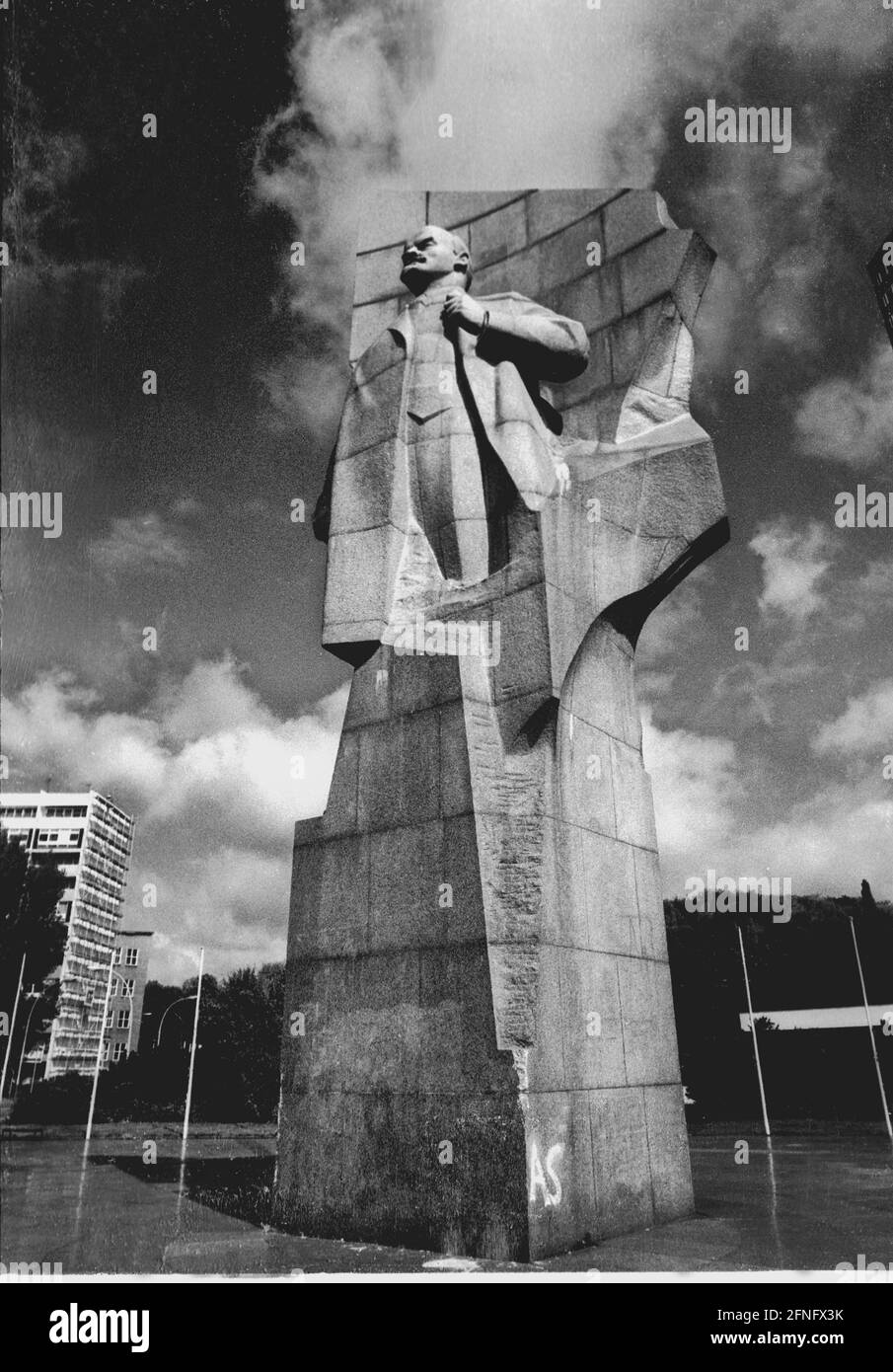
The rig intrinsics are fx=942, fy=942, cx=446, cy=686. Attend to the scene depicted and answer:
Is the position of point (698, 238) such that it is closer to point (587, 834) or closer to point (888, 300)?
point (888, 300)

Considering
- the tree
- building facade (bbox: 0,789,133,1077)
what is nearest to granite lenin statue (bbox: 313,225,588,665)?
building facade (bbox: 0,789,133,1077)

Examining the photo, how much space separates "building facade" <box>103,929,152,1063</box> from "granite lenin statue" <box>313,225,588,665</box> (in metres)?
A: 32.4

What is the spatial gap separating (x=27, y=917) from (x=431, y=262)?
20.4 m

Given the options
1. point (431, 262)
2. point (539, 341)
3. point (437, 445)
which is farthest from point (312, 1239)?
point (431, 262)

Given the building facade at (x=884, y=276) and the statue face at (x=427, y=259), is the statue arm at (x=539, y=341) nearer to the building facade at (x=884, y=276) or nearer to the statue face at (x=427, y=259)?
the statue face at (x=427, y=259)

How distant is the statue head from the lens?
10305 millimetres

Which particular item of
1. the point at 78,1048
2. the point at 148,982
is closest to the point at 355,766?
the point at 148,982

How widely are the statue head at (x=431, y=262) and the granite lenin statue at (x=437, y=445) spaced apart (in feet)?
0.05

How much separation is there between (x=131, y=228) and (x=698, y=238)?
610 cm

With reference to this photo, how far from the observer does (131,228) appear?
33.5 feet

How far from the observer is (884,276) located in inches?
379

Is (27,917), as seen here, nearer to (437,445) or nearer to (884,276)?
(437,445)

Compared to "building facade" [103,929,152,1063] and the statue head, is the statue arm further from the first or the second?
"building facade" [103,929,152,1063]
